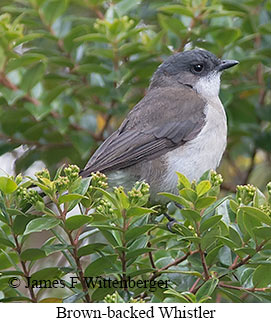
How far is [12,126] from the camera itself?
4746 millimetres

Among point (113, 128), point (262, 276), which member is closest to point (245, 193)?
point (262, 276)

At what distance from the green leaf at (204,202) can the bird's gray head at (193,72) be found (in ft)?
7.23

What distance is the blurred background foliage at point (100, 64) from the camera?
173 inches

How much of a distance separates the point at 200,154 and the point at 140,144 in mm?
439

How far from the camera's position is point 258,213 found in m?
2.58

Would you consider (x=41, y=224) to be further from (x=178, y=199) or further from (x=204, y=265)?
(x=204, y=265)

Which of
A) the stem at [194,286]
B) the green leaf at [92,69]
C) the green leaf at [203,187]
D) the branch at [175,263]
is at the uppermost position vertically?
the green leaf at [92,69]

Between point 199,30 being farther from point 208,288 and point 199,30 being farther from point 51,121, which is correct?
point 208,288

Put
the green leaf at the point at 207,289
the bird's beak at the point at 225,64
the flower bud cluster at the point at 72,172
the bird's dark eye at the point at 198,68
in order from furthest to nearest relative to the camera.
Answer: the bird's dark eye at the point at 198,68 → the bird's beak at the point at 225,64 → the flower bud cluster at the point at 72,172 → the green leaf at the point at 207,289

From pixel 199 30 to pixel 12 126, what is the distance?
1573 millimetres

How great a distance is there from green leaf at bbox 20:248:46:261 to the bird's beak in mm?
2344

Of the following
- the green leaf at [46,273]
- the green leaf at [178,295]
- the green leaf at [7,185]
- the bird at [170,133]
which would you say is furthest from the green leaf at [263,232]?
the bird at [170,133]

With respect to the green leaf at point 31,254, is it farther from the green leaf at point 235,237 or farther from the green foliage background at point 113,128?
the green leaf at point 235,237

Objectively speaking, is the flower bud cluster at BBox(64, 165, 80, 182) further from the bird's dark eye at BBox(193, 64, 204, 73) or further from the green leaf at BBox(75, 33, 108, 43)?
the bird's dark eye at BBox(193, 64, 204, 73)
